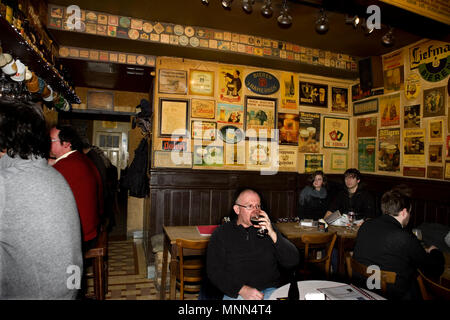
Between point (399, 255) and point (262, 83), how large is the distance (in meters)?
3.56

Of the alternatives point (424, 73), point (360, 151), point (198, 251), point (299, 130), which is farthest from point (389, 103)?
point (198, 251)

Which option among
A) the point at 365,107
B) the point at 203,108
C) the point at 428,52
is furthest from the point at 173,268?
the point at 428,52

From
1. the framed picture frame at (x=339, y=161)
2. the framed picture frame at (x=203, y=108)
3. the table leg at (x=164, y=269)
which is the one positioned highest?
the framed picture frame at (x=203, y=108)

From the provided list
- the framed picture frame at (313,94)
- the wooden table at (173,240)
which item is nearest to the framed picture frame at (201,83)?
the framed picture frame at (313,94)

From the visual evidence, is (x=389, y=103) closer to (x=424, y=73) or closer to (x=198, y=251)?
(x=424, y=73)

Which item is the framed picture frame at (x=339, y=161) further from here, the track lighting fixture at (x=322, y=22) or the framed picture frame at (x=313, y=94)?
the track lighting fixture at (x=322, y=22)

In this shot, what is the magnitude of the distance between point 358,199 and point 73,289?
387 centimetres

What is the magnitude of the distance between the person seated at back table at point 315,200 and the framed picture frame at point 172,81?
2.55 meters

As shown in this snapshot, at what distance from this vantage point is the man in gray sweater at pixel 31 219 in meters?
1.21

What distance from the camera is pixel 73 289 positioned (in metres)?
1.35

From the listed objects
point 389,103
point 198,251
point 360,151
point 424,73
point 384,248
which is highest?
point 424,73

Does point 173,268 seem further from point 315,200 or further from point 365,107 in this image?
point 365,107

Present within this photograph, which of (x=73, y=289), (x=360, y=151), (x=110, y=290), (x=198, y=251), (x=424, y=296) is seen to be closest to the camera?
(x=73, y=289)

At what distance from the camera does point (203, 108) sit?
4750mm
